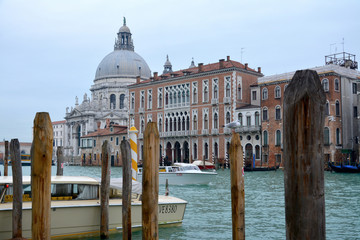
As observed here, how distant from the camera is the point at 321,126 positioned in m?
2.39

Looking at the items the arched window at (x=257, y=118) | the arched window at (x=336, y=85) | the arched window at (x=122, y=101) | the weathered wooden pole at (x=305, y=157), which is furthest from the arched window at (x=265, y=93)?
the arched window at (x=122, y=101)

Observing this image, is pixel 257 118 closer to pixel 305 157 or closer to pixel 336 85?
pixel 336 85

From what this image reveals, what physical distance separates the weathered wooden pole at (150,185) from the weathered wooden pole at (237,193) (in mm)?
997

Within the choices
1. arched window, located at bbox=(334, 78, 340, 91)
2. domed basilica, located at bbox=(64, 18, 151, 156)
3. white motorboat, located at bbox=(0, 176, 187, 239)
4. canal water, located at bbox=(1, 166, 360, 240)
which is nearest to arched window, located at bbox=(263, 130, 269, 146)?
arched window, located at bbox=(334, 78, 340, 91)

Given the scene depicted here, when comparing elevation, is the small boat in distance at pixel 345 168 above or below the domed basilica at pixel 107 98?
below

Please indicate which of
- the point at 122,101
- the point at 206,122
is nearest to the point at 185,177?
the point at 206,122

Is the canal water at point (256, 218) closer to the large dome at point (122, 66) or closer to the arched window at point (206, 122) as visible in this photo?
the arched window at point (206, 122)

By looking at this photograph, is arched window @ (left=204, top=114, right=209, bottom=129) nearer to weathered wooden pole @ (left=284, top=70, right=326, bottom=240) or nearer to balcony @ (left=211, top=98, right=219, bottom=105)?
balcony @ (left=211, top=98, right=219, bottom=105)

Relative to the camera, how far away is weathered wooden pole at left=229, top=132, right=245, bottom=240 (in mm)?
5793

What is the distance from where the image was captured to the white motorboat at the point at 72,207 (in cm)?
716

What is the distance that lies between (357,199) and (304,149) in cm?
1287

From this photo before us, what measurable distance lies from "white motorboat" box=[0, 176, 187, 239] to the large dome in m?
62.8

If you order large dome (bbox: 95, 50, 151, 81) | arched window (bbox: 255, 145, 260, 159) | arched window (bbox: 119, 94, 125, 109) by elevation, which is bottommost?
arched window (bbox: 255, 145, 260, 159)

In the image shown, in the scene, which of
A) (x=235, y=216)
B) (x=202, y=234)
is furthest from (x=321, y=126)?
(x=202, y=234)
